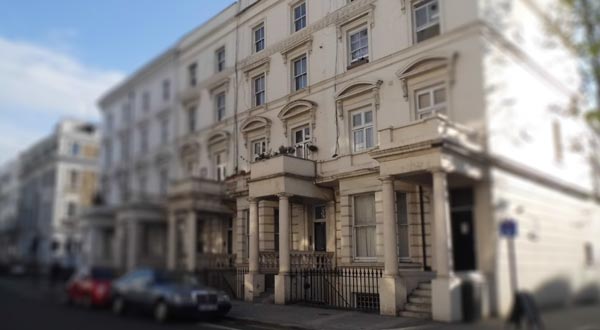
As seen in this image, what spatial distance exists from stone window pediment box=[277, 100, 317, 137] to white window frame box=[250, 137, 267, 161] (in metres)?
0.83

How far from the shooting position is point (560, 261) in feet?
21.6

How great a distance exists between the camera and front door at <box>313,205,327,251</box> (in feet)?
50.0

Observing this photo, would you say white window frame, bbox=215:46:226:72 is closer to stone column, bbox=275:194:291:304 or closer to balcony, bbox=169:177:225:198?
balcony, bbox=169:177:225:198

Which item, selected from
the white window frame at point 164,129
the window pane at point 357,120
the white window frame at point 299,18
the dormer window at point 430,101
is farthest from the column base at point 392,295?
the white window frame at point 299,18

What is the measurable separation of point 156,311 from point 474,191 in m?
5.98

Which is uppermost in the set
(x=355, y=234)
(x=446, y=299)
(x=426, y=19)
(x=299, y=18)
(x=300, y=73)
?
(x=299, y=18)

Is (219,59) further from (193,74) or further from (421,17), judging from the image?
(421,17)

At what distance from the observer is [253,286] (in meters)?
13.8

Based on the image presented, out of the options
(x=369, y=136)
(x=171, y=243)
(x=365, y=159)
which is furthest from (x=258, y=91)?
(x=171, y=243)

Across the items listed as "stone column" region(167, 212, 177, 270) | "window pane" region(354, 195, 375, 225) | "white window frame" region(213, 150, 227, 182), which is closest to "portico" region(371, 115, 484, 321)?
"window pane" region(354, 195, 375, 225)

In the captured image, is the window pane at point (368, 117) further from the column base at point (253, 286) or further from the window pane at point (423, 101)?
the column base at point (253, 286)

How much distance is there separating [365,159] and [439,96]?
9.65 ft

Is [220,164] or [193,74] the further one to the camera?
[220,164]

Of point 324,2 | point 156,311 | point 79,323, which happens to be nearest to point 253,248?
point 156,311
